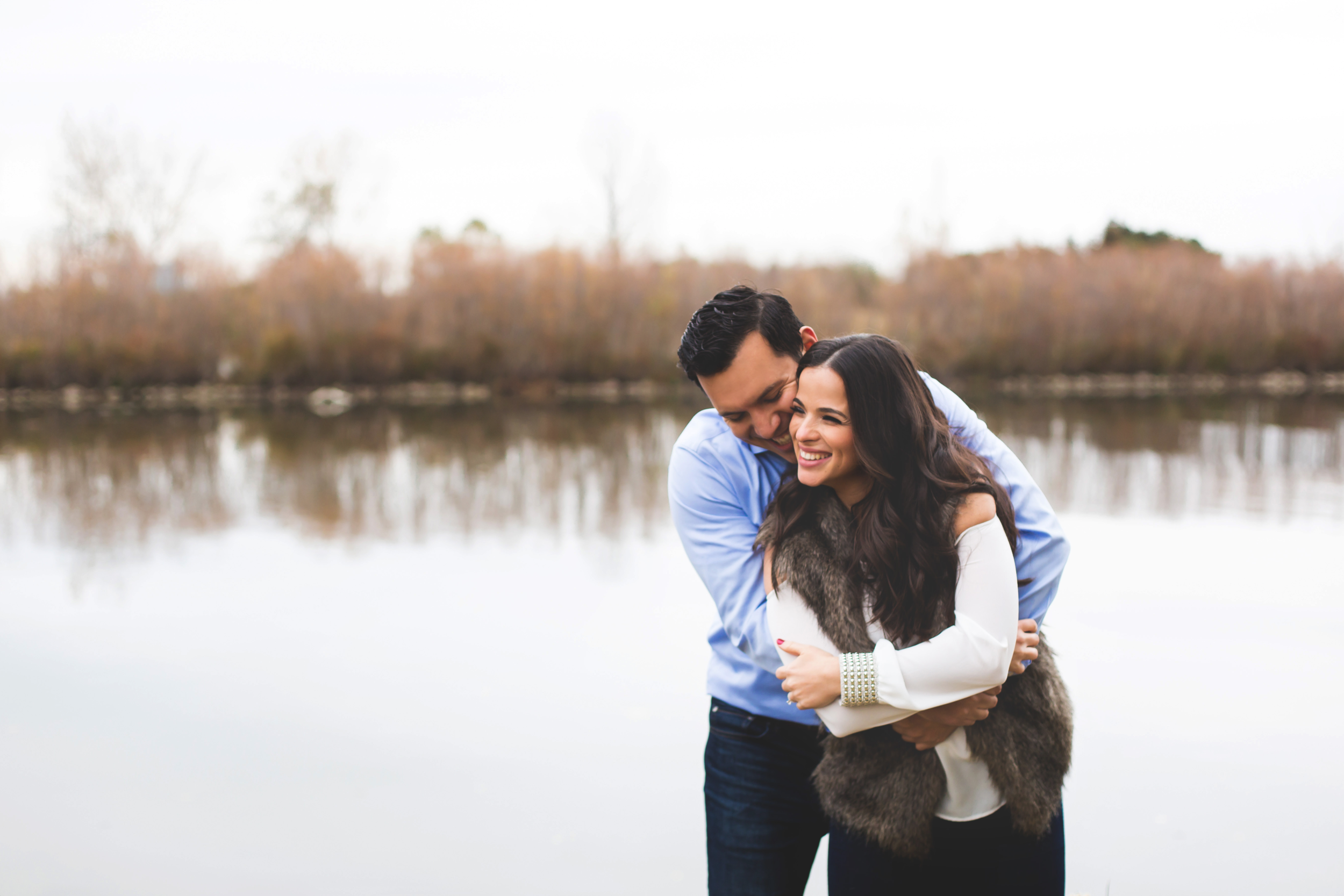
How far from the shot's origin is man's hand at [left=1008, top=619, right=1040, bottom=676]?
195cm

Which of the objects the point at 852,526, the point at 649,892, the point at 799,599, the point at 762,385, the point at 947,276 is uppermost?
the point at 947,276

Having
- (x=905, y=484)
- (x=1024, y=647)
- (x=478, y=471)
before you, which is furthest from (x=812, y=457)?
(x=478, y=471)

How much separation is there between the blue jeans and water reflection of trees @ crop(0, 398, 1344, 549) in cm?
774

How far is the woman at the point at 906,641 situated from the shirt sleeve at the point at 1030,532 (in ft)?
0.33

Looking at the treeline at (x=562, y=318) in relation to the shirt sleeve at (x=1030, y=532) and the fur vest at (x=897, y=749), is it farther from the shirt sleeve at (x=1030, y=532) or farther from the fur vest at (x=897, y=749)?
the fur vest at (x=897, y=749)

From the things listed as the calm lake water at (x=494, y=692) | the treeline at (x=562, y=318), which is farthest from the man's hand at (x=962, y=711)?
the treeline at (x=562, y=318)

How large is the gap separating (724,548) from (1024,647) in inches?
25.7

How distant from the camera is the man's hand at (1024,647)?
6.38ft

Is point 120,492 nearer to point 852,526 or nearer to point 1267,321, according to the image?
point 852,526

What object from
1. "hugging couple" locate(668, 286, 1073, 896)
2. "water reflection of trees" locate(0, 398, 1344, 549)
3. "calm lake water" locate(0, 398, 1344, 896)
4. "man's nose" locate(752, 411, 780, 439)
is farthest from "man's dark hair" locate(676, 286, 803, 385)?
"water reflection of trees" locate(0, 398, 1344, 549)

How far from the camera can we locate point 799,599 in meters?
2.04

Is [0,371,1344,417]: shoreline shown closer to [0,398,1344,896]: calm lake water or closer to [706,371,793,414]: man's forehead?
[0,398,1344,896]: calm lake water

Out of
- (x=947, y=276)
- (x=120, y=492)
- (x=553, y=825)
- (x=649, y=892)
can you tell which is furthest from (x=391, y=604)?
(x=947, y=276)

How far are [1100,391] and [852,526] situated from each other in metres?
39.5
